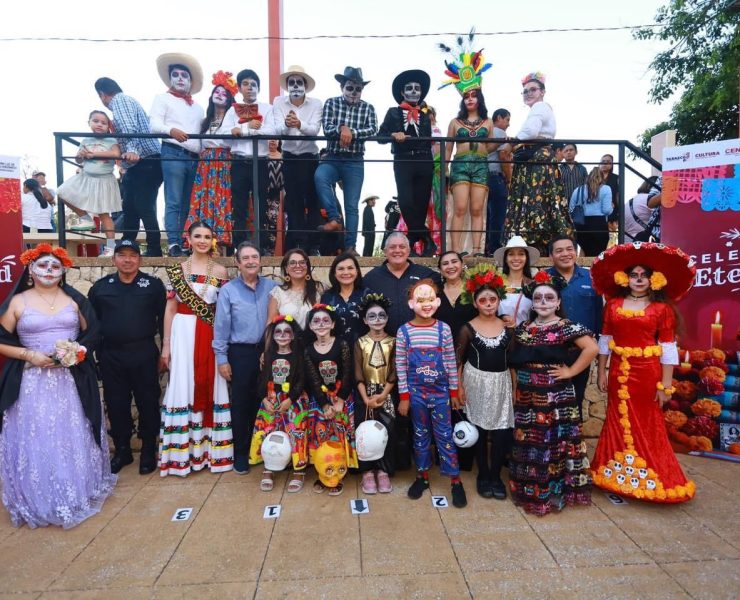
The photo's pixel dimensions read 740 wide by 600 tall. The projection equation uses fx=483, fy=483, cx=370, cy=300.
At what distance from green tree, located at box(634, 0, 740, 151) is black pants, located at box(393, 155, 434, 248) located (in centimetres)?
928

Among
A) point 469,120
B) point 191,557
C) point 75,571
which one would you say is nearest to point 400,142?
point 469,120

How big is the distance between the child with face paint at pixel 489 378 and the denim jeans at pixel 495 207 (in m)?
1.99

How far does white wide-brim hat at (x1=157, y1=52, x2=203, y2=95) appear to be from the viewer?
17.2 ft

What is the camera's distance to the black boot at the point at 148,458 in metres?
4.23

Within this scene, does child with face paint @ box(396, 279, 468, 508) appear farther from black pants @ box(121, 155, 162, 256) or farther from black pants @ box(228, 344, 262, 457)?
black pants @ box(121, 155, 162, 256)

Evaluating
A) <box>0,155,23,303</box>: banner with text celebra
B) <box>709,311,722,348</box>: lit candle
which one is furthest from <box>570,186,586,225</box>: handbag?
<box>0,155,23,303</box>: banner with text celebra

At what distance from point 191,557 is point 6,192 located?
3779 mm

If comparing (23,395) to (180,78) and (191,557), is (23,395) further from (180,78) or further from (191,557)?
(180,78)

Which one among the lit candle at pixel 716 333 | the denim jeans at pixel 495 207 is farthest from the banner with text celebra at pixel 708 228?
the denim jeans at pixel 495 207

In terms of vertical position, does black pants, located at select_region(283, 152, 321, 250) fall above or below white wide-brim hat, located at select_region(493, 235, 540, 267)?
above

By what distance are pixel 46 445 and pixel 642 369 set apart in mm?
4364

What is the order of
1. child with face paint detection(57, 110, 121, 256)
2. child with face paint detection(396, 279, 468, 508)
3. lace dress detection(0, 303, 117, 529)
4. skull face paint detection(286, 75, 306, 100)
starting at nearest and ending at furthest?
lace dress detection(0, 303, 117, 529)
child with face paint detection(396, 279, 468, 508)
child with face paint detection(57, 110, 121, 256)
skull face paint detection(286, 75, 306, 100)

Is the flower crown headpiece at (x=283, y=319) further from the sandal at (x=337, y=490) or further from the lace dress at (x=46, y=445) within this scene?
the lace dress at (x=46, y=445)

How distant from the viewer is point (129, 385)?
4.23 m
